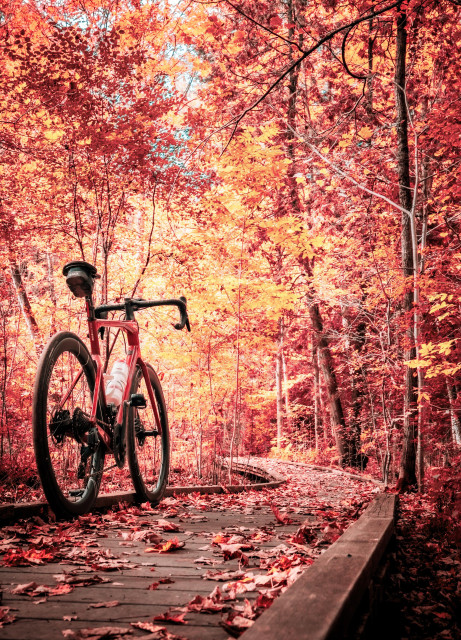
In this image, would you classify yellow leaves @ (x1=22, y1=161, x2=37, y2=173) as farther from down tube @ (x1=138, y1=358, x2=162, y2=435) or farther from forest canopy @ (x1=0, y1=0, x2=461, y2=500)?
down tube @ (x1=138, y1=358, x2=162, y2=435)

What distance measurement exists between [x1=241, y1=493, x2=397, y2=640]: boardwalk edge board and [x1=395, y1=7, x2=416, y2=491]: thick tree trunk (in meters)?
6.02

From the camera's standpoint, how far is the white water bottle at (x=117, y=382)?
12.6 ft

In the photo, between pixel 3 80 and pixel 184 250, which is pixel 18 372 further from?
pixel 3 80

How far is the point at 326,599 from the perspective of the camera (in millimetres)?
1340

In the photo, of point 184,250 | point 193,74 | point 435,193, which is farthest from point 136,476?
point 435,193

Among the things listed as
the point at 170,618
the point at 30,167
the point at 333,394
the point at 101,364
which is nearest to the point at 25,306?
the point at 30,167

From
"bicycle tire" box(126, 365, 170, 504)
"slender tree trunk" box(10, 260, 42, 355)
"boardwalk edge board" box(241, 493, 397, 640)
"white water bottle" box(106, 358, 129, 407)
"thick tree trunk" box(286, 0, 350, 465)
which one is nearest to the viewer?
"boardwalk edge board" box(241, 493, 397, 640)

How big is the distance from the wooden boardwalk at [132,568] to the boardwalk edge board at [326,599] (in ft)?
0.97

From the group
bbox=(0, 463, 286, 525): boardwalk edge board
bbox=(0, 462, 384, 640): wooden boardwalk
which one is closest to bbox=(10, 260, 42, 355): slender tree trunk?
bbox=(0, 463, 286, 525): boardwalk edge board

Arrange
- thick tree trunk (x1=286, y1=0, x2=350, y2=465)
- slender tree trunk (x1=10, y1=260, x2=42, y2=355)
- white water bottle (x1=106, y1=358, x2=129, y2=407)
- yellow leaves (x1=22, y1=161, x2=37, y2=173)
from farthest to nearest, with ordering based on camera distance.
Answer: thick tree trunk (x1=286, y1=0, x2=350, y2=465)
slender tree trunk (x1=10, y1=260, x2=42, y2=355)
yellow leaves (x1=22, y1=161, x2=37, y2=173)
white water bottle (x1=106, y1=358, x2=129, y2=407)

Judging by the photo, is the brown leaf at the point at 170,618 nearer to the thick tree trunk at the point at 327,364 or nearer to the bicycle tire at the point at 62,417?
the bicycle tire at the point at 62,417

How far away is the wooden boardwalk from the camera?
1.57 meters

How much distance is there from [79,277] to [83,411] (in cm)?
93

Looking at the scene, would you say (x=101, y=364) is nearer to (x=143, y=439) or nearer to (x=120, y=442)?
(x=120, y=442)
